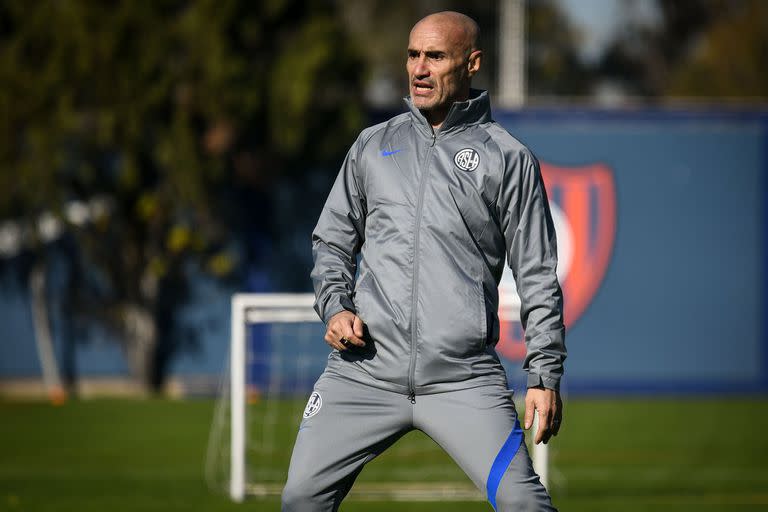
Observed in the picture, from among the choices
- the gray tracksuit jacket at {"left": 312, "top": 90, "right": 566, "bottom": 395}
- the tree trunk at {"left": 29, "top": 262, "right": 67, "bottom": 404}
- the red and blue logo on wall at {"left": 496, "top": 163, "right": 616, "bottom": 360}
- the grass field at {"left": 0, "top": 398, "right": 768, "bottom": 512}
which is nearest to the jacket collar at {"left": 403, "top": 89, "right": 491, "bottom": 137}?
the gray tracksuit jacket at {"left": 312, "top": 90, "right": 566, "bottom": 395}

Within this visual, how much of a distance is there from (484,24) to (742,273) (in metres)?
16.7

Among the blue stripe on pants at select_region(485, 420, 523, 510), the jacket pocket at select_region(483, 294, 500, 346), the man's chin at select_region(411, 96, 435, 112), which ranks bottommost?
the blue stripe on pants at select_region(485, 420, 523, 510)

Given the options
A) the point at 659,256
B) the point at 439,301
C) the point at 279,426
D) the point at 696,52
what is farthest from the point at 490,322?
the point at 696,52

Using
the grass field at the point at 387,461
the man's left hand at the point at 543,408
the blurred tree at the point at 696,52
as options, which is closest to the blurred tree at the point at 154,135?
the grass field at the point at 387,461

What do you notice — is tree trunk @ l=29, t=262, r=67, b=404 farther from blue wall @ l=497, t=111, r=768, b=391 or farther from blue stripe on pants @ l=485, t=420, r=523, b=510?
blue stripe on pants @ l=485, t=420, r=523, b=510

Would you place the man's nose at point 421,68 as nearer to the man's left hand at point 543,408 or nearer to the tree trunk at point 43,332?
the man's left hand at point 543,408

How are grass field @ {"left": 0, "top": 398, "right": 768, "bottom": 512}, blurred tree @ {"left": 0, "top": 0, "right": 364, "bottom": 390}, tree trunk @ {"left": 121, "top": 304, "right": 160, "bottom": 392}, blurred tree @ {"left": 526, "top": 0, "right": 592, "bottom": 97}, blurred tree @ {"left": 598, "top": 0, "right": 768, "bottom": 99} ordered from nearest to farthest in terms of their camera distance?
grass field @ {"left": 0, "top": 398, "right": 768, "bottom": 512}, blurred tree @ {"left": 0, "top": 0, "right": 364, "bottom": 390}, tree trunk @ {"left": 121, "top": 304, "right": 160, "bottom": 392}, blurred tree @ {"left": 526, "top": 0, "right": 592, "bottom": 97}, blurred tree @ {"left": 598, "top": 0, "right": 768, "bottom": 99}

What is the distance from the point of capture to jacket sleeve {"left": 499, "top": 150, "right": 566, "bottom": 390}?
14.6 feet

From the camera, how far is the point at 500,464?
14.5 feet

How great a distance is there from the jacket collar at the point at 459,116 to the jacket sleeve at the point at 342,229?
24 centimetres

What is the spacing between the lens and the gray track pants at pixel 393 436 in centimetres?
443

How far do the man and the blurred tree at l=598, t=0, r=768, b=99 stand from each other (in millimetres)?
34397

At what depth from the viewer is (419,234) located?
457cm

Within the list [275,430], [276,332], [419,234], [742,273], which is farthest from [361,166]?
[742,273]
